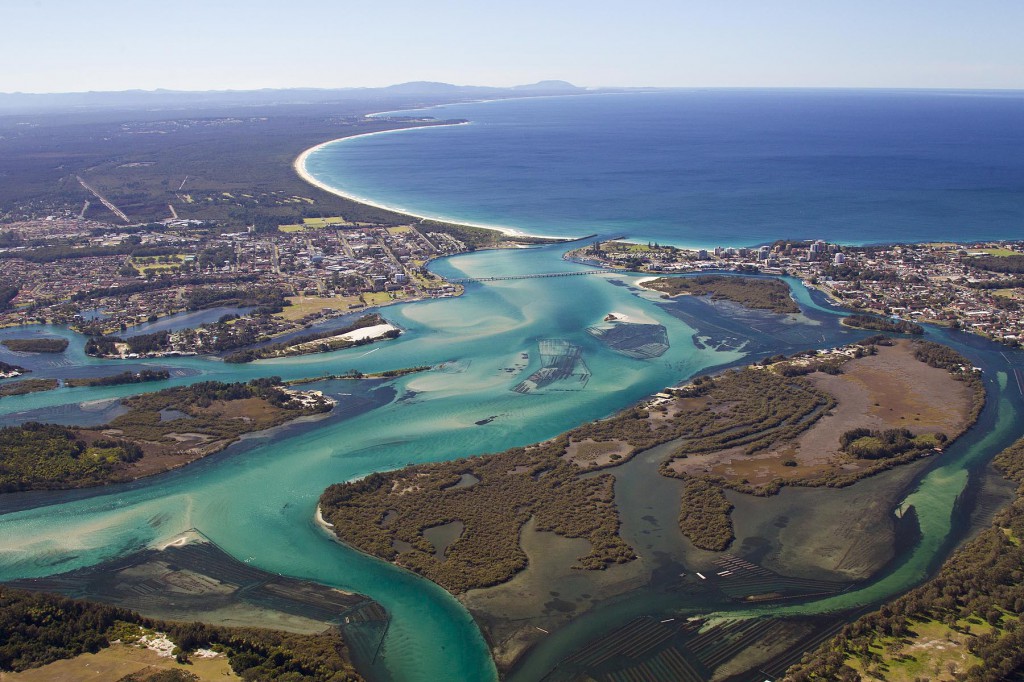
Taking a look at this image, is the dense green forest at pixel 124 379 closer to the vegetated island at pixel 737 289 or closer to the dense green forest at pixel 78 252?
the dense green forest at pixel 78 252

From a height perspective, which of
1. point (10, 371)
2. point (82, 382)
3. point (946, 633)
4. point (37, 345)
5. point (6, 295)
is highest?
point (6, 295)

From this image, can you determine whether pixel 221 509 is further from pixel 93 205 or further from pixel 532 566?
pixel 93 205

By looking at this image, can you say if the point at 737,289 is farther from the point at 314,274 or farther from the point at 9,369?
the point at 9,369

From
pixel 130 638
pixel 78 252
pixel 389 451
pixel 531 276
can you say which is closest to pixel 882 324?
pixel 531 276

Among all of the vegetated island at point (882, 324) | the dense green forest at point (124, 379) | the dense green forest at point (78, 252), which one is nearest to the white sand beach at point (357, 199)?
the dense green forest at point (78, 252)

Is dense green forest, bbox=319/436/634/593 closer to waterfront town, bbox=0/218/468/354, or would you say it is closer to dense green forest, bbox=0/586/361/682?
dense green forest, bbox=0/586/361/682

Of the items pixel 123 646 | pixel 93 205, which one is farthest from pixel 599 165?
pixel 123 646
